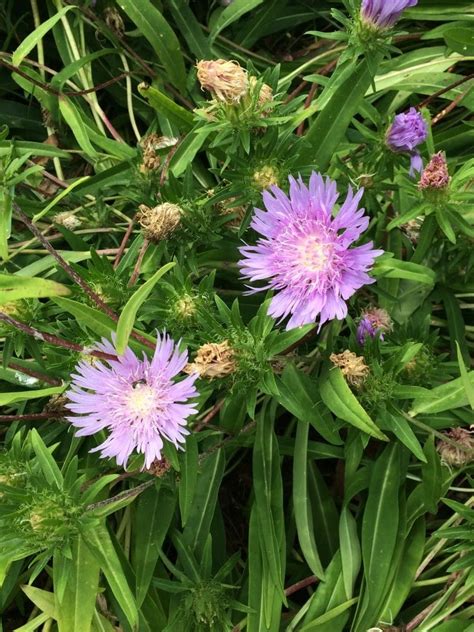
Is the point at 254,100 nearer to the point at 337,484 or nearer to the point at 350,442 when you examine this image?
the point at 350,442

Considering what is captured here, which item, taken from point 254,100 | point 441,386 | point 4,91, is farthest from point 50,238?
point 441,386

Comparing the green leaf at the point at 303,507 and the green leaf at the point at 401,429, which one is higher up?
the green leaf at the point at 401,429

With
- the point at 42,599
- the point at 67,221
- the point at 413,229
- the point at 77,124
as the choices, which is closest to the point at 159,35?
the point at 77,124

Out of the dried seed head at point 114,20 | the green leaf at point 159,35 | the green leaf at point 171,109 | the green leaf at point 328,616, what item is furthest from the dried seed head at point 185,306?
the dried seed head at point 114,20

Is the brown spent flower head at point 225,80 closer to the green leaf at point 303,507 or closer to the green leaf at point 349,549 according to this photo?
the green leaf at point 303,507

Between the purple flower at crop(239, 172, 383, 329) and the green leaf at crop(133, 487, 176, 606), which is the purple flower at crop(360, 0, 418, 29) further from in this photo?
the green leaf at crop(133, 487, 176, 606)

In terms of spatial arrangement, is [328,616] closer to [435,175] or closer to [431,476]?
[431,476]
